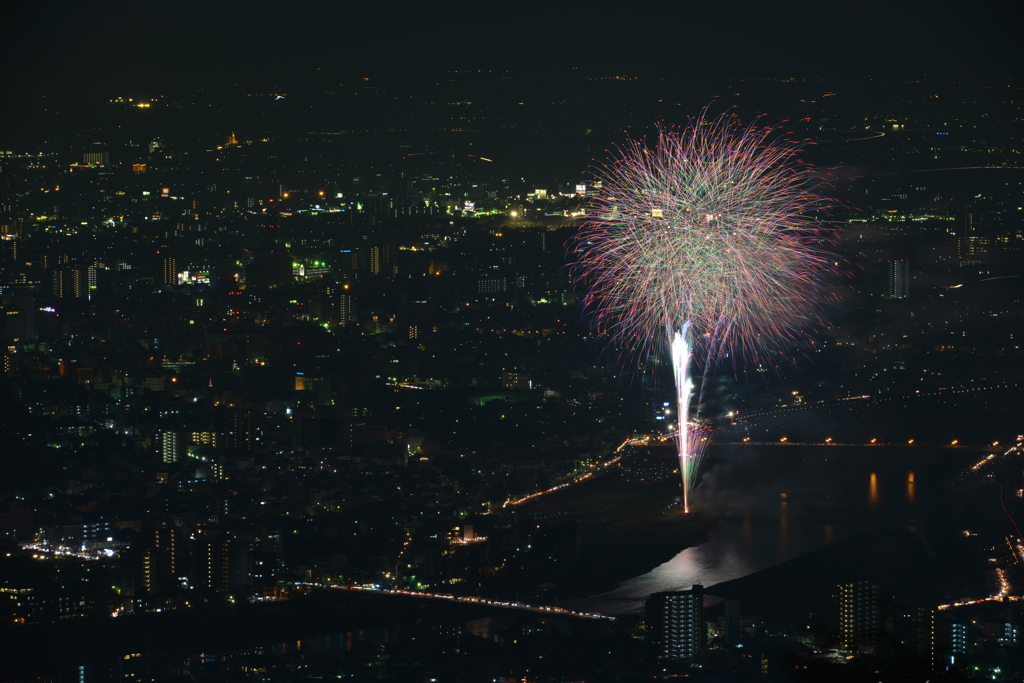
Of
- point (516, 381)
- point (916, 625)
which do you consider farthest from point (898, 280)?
point (916, 625)

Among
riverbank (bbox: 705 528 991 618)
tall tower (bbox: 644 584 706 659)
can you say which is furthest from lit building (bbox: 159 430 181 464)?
tall tower (bbox: 644 584 706 659)

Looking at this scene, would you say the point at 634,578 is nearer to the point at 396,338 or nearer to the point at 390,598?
A: the point at 390,598

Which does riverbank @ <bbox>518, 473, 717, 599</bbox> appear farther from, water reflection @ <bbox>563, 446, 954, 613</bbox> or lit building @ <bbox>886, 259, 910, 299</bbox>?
lit building @ <bbox>886, 259, 910, 299</bbox>

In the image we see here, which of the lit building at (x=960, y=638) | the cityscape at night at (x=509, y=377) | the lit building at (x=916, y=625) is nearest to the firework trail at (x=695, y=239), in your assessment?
the cityscape at night at (x=509, y=377)

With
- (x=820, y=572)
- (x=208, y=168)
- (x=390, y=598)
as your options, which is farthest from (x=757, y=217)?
(x=208, y=168)

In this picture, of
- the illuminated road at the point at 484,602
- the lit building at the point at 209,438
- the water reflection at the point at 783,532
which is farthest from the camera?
the lit building at the point at 209,438

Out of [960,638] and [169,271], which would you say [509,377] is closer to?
[169,271]

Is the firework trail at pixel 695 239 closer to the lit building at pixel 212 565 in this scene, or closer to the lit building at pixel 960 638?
the lit building at pixel 212 565
